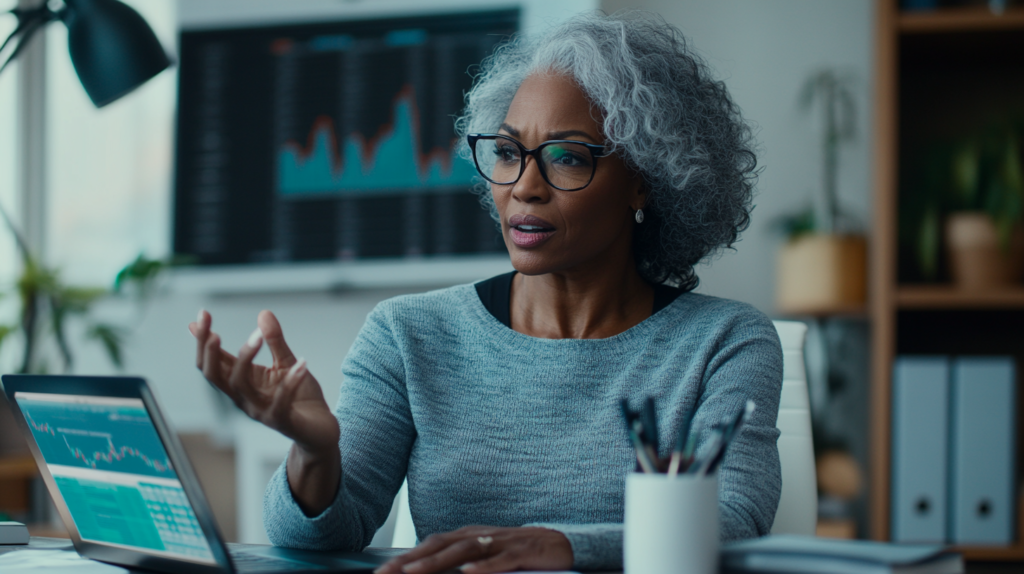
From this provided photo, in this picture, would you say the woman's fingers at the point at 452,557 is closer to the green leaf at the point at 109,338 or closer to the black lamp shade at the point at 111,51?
the black lamp shade at the point at 111,51

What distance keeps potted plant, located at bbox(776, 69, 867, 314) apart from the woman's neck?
0.95 meters

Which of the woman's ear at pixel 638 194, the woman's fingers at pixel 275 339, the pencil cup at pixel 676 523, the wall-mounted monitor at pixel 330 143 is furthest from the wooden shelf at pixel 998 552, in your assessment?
the woman's fingers at pixel 275 339

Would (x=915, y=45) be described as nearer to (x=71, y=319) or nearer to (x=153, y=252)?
(x=153, y=252)

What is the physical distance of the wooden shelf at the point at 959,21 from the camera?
6.07 ft

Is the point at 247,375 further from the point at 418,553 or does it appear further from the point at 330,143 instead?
the point at 330,143

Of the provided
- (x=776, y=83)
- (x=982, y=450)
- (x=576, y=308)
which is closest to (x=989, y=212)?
(x=982, y=450)

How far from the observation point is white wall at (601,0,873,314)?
7.39 ft

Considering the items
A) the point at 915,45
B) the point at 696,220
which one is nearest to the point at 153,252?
the point at 696,220

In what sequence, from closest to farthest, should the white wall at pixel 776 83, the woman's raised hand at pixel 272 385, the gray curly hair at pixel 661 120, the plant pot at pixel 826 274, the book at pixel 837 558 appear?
the book at pixel 837 558
the woman's raised hand at pixel 272 385
the gray curly hair at pixel 661 120
the plant pot at pixel 826 274
the white wall at pixel 776 83

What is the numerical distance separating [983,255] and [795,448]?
0.92m

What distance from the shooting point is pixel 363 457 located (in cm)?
106

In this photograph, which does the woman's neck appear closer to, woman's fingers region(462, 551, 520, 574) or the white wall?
woman's fingers region(462, 551, 520, 574)

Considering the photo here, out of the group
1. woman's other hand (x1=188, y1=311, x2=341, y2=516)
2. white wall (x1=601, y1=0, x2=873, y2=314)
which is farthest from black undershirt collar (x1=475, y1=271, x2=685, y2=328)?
white wall (x1=601, y1=0, x2=873, y2=314)

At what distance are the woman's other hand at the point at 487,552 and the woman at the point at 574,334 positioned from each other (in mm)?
217
